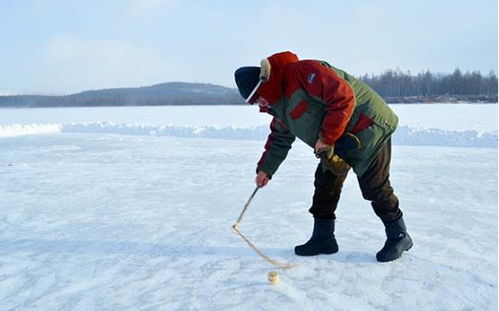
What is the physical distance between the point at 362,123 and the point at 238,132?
12.7 meters

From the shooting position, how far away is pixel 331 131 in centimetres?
227

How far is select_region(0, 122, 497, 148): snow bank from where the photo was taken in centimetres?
1089

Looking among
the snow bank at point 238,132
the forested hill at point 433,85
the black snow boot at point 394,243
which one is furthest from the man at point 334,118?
the forested hill at point 433,85

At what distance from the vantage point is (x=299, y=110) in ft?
7.68

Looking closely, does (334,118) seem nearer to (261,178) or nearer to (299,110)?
(299,110)

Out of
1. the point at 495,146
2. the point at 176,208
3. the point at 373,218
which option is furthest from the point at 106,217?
the point at 495,146

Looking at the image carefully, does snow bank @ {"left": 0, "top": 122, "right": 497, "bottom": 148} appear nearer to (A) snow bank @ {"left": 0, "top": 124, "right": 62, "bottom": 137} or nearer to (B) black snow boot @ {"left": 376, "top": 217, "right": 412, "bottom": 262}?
(A) snow bank @ {"left": 0, "top": 124, "right": 62, "bottom": 137}

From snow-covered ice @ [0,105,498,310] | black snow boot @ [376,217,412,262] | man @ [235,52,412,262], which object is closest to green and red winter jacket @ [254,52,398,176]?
man @ [235,52,412,262]

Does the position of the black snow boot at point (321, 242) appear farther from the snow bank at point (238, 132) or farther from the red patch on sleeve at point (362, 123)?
the snow bank at point (238, 132)

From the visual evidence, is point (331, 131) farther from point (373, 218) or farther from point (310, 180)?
point (310, 180)

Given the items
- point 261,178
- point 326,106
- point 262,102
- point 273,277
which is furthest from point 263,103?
point 273,277

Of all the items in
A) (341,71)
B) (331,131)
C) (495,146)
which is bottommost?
(495,146)

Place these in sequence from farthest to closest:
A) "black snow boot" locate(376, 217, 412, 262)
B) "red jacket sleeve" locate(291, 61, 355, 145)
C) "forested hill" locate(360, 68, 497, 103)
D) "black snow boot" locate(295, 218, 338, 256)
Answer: "forested hill" locate(360, 68, 497, 103), "black snow boot" locate(295, 218, 338, 256), "black snow boot" locate(376, 217, 412, 262), "red jacket sleeve" locate(291, 61, 355, 145)

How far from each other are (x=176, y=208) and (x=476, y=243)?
8.79 feet
